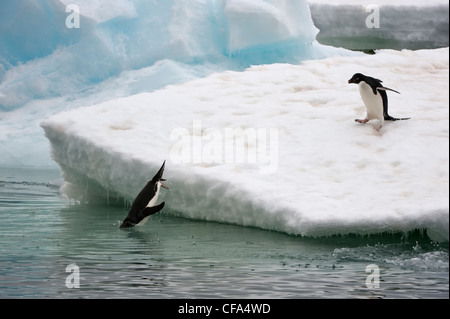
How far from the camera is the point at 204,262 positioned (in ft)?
16.3

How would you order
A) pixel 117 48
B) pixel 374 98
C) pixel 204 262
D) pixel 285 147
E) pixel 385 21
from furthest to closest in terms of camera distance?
pixel 117 48, pixel 385 21, pixel 285 147, pixel 374 98, pixel 204 262

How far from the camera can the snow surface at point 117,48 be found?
17391mm

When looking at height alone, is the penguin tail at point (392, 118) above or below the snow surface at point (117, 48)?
below

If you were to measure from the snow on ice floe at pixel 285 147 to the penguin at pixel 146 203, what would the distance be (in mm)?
422

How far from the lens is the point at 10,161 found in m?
18.0

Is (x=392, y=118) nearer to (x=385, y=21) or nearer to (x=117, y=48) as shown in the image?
(x=385, y=21)

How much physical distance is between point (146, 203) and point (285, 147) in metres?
1.47

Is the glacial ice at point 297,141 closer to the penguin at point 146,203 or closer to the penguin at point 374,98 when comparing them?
the penguin at point 374,98

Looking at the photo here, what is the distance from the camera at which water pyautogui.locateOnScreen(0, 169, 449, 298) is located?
3.91m

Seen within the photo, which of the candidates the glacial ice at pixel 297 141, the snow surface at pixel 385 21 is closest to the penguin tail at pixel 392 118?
the glacial ice at pixel 297 141

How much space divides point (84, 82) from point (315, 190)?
13.6 metres

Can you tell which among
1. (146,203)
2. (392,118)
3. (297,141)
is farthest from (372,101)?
(146,203)

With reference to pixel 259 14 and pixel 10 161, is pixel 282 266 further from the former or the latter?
pixel 10 161

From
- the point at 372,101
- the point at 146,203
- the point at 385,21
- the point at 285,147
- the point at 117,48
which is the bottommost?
the point at 146,203
